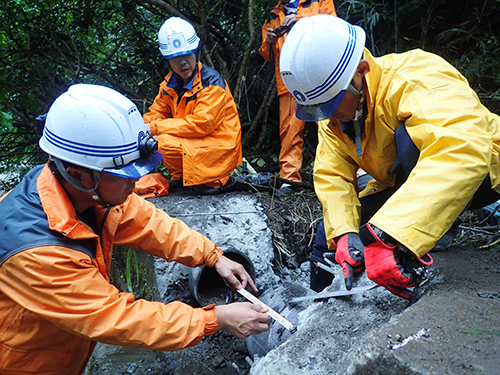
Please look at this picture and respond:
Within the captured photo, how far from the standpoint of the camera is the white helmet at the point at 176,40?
11.8 feet

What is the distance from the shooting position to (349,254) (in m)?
1.89

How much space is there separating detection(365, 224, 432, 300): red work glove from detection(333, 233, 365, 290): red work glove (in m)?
0.29

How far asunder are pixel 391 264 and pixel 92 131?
1.36 meters

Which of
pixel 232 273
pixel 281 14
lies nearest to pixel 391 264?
pixel 232 273

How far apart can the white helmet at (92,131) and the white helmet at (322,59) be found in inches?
32.0

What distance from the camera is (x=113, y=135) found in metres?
1.57

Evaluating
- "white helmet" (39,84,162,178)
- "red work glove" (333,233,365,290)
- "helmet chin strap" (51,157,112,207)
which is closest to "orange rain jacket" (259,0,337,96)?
"red work glove" (333,233,365,290)

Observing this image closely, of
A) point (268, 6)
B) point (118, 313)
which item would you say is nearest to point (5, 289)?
point (118, 313)

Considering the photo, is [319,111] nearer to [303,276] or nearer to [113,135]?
[113,135]

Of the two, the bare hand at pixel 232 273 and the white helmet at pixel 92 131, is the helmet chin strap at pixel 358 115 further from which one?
the white helmet at pixel 92 131

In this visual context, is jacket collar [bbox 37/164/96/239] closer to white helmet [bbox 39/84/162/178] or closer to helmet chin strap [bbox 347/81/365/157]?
white helmet [bbox 39/84/162/178]

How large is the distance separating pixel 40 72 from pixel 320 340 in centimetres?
494

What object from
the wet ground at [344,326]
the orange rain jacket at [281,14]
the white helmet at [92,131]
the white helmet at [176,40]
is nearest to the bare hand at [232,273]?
the wet ground at [344,326]

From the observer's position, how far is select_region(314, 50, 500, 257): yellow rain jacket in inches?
54.6
